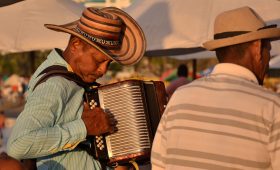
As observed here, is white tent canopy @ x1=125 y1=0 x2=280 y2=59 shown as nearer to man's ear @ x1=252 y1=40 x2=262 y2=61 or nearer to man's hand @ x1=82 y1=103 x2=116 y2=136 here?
man's hand @ x1=82 y1=103 x2=116 y2=136

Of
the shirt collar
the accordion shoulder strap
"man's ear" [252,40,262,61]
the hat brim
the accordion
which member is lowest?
the accordion

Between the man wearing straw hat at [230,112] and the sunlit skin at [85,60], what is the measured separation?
2.70 feet

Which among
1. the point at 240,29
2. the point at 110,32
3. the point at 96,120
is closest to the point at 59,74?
the point at 96,120

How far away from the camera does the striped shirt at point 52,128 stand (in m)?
3.47

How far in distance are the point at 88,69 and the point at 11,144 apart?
0.58m

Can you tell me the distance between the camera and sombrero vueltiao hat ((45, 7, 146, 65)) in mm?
3893

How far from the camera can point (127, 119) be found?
4.01m

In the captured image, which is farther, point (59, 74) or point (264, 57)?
point (59, 74)

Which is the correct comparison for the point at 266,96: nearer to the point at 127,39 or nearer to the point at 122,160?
the point at 122,160

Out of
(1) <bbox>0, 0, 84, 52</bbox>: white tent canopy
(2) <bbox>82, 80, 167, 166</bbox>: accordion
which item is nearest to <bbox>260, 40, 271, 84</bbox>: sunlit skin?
(2) <bbox>82, 80, 167, 166</bbox>: accordion

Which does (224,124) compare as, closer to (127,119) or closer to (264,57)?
(264,57)

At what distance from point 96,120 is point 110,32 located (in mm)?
526

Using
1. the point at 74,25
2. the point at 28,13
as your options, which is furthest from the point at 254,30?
the point at 28,13

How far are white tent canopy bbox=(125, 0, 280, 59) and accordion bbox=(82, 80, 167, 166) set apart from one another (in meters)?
2.36
